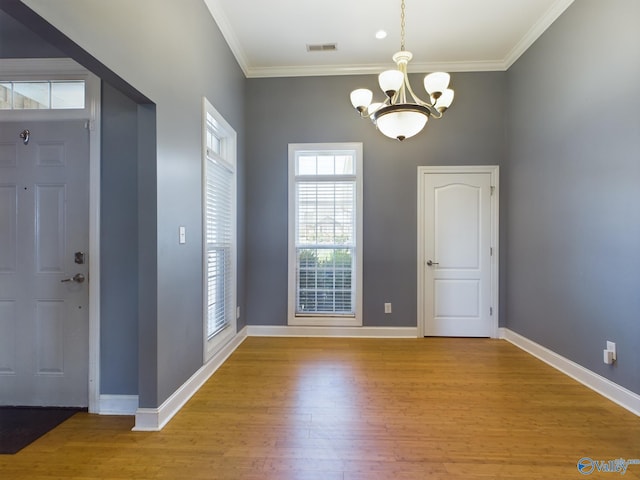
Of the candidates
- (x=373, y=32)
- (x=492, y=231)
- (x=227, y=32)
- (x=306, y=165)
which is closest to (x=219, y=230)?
(x=306, y=165)

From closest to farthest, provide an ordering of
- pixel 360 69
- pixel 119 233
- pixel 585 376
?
pixel 119 233 < pixel 585 376 < pixel 360 69

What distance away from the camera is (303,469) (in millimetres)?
1600

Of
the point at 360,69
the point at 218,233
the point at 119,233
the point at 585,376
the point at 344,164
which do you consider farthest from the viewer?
the point at 344,164

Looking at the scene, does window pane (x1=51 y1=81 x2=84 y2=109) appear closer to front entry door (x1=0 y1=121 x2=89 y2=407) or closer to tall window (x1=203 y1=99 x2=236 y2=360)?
front entry door (x1=0 y1=121 x2=89 y2=407)

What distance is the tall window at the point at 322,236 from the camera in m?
3.82

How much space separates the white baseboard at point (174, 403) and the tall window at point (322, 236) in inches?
49.6

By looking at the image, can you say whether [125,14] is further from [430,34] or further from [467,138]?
[467,138]

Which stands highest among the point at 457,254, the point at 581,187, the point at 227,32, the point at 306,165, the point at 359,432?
the point at 227,32

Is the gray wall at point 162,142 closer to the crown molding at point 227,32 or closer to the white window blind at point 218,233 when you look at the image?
the crown molding at point 227,32

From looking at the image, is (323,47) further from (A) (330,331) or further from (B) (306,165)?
(A) (330,331)

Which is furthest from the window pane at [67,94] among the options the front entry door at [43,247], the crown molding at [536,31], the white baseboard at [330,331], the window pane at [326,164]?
the crown molding at [536,31]

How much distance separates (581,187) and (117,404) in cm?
406

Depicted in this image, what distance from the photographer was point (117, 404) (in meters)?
2.10

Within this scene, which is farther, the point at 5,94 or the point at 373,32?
the point at 373,32
